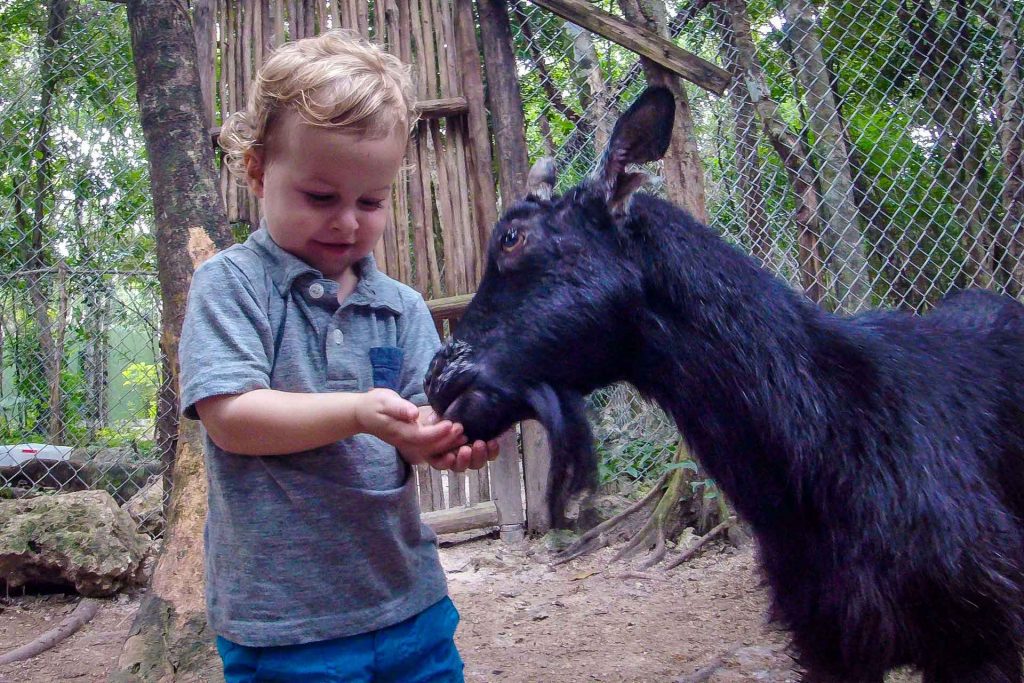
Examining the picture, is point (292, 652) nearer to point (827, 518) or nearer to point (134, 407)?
point (827, 518)

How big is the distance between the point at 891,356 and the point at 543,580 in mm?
2304

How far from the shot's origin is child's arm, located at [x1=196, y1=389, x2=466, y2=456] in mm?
1400

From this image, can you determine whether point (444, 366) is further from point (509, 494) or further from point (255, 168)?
point (509, 494)

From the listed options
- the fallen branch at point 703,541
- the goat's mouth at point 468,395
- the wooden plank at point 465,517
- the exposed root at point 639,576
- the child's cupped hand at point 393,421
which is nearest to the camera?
the child's cupped hand at point 393,421

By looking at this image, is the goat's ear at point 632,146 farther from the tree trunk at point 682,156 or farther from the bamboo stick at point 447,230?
the bamboo stick at point 447,230

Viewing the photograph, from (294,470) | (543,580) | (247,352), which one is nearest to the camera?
(247,352)

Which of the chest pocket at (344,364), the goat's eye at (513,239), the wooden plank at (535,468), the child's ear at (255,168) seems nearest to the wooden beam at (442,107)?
the wooden plank at (535,468)

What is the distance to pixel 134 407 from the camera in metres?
4.89

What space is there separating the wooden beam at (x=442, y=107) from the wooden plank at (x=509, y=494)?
5.42ft

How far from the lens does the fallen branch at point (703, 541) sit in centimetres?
389

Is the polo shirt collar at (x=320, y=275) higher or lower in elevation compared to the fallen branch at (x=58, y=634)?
higher

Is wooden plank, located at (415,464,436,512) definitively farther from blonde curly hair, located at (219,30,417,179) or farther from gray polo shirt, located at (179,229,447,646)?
blonde curly hair, located at (219,30,417,179)

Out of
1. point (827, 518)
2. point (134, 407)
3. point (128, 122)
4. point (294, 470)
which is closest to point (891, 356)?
point (827, 518)

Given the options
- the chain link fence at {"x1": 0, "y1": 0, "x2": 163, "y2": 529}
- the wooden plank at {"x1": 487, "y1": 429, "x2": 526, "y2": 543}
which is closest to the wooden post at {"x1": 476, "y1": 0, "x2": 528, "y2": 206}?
the wooden plank at {"x1": 487, "y1": 429, "x2": 526, "y2": 543}
